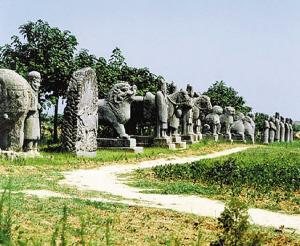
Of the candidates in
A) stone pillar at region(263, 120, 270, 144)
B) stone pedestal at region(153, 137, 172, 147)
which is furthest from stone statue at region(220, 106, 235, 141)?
stone pedestal at region(153, 137, 172, 147)

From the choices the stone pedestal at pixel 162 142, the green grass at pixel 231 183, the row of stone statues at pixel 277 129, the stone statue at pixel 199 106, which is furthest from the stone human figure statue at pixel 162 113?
the row of stone statues at pixel 277 129

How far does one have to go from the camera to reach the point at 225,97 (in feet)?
207

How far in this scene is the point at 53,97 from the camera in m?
31.5

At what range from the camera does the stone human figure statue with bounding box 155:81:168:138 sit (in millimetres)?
29234

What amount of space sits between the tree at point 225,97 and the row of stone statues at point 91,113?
64.3 feet

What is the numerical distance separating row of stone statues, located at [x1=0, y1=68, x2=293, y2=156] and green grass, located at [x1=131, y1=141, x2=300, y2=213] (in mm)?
4014

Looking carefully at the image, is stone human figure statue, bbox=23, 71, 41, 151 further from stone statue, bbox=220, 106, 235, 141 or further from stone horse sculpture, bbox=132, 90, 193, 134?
stone statue, bbox=220, 106, 235, 141

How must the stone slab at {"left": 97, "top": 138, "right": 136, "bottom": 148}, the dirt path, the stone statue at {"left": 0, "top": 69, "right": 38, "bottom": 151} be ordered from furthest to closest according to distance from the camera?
the stone slab at {"left": 97, "top": 138, "right": 136, "bottom": 148} < the stone statue at {"left": 0, "top": 69, "right": 38, "bottom": 151} < the dirt path

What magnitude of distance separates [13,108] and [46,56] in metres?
13.3

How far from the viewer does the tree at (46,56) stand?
30.8 m

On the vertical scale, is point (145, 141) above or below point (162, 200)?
above

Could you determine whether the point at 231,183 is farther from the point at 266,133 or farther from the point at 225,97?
the point at 225,97

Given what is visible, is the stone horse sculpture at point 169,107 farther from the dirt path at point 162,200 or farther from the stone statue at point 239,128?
the stone statue at point 239,128

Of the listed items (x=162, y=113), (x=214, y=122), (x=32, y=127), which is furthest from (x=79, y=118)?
(x=214, y=122)
